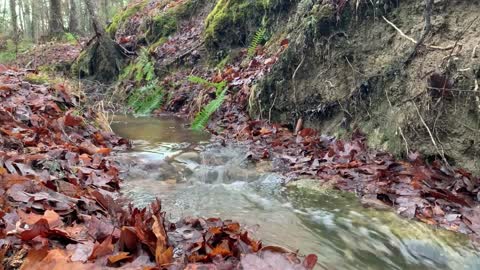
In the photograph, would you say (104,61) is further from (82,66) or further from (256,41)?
(256,41)

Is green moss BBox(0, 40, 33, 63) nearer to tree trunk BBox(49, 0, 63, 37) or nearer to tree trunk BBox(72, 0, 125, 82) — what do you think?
tree trunk BBox(49, 0, 63, 37)

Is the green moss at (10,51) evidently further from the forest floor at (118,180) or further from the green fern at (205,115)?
the forest floor at (118,180)

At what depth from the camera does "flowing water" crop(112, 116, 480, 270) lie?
2.97 meters

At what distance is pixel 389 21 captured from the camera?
537cm

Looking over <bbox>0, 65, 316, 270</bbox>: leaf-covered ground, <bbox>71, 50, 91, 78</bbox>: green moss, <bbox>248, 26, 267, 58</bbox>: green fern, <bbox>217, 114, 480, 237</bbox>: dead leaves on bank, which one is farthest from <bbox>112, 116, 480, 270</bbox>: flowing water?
<bbox>71, 50, 91, 78</bbox>: green moss

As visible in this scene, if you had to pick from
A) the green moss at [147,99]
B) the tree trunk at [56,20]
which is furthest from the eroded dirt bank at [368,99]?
the tree trunk at [56,20]

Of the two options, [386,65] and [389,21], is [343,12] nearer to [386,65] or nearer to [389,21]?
[389,21]

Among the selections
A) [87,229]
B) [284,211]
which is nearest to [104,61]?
[284,211]

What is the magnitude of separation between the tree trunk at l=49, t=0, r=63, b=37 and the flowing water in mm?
13173

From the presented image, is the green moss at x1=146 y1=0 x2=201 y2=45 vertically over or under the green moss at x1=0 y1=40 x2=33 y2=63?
over

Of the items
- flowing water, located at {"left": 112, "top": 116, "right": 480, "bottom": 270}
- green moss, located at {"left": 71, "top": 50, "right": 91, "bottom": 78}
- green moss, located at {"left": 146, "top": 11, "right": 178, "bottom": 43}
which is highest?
green moss, located at {"left": 146, "top": 11, "right": 178, "bottom": 43}

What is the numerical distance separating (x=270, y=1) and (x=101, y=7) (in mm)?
23570

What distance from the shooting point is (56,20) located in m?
17.2

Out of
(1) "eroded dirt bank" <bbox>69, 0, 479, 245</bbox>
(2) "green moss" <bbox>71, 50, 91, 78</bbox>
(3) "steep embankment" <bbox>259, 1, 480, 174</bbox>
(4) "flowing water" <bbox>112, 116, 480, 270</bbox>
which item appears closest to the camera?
(4) "flowing water" <bbox>112, 116, 480, 270</bbox>
